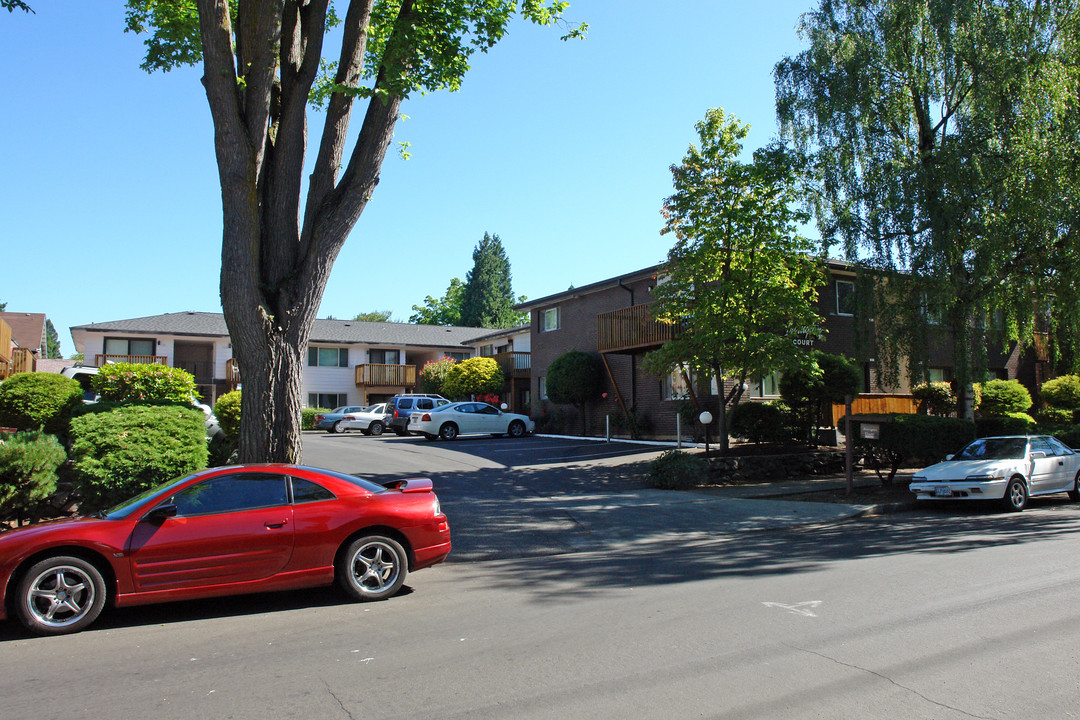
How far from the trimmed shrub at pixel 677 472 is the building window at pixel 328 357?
30848mm

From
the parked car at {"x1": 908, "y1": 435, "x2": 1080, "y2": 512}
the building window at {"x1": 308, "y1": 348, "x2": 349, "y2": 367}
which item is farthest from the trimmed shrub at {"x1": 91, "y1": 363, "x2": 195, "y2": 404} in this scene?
the building window at {"x1": 308, "y1": 348, "x2": 349, "y2": 367}

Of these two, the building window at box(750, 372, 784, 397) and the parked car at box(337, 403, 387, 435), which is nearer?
the building window at box(750, 372, 784, 397)

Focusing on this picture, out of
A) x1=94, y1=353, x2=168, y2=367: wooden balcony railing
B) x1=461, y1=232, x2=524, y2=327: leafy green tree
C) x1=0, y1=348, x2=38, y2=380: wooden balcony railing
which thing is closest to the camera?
x1=0, y1=348, x2=38, y2=380: wooden balcony railing

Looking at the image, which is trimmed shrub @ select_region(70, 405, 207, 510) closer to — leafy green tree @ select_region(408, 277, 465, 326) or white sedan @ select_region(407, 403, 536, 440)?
white sedan @ select_region(407, 403, 536, 440)

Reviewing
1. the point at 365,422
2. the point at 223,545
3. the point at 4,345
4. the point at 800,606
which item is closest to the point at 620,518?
the point at 800,606

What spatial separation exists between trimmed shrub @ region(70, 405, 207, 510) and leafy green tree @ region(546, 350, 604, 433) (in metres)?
18.6

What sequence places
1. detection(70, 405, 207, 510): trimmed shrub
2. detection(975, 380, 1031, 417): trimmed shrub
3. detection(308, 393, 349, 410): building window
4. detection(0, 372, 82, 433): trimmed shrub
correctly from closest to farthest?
detection(70, 405, 207, 510): trimmed shrub
detection(0, 372, 82, 433): trimmed shrub
detection(975, 380, 1031, 417): trimmed shrub
detection(308, 393, 349, 410): building window

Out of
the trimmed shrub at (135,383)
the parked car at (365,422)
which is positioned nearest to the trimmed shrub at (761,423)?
the trimmed shrub at (135,383)

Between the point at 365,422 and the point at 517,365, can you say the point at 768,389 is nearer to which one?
the point at 517,365

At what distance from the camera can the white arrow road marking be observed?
642 cm

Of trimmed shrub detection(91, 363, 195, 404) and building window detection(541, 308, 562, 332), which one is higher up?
building window detection(541, 308, 562, 332)

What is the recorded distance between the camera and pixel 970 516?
13.1 m

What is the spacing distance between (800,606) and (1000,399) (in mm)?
26306

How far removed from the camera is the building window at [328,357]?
43.4 metres
